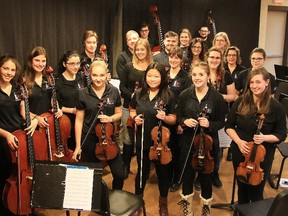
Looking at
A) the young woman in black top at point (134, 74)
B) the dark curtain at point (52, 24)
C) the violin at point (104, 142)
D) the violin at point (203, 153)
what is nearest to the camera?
the violin at point (203, 153)

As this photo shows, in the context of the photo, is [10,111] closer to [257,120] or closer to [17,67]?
[17,67]

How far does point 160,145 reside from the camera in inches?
112

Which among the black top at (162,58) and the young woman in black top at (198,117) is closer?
the young woman in black top at (198,117)

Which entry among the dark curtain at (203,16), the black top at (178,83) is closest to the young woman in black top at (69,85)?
the black top at (178,83)

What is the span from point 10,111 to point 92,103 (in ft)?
2.08

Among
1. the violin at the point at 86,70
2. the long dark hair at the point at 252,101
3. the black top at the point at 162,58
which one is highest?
the black top at the point at 162,58

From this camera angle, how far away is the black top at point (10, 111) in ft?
9.25

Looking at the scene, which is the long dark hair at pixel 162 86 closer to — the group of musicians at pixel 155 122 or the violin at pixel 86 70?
the group of musicians at pixel 155 122

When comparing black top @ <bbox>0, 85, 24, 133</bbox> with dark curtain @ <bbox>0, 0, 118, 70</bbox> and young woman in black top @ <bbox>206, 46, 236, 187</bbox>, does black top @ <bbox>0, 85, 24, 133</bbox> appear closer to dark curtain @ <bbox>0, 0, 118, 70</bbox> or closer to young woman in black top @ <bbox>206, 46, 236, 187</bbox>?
dark curtain @ <bbox>0, 0, 118, 70</bbox>

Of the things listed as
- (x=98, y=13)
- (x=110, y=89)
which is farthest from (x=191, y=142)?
(x=98, y=13)

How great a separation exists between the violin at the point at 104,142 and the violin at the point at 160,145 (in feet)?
1.06

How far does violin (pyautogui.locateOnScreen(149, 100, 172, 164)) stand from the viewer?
9.32ft

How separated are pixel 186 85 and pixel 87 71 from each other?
3.13 ft

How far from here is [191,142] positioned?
2871 millimetres
